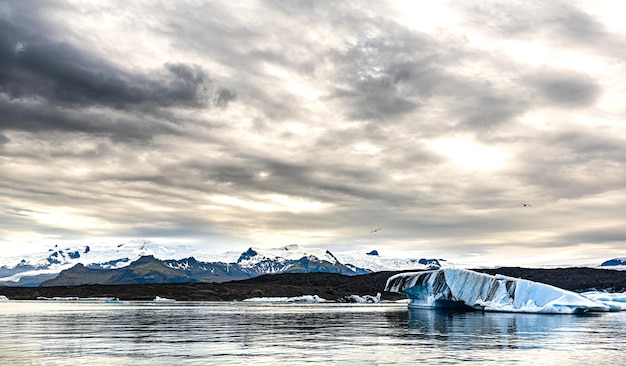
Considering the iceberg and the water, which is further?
the iceberg

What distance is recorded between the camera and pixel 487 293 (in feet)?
281

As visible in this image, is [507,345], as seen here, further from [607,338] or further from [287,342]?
[287,342]

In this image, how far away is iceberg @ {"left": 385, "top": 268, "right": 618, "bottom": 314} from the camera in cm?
7725

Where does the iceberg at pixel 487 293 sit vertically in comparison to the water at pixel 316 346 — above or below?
above

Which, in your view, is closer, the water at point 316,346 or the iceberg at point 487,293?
the water at point 316,346

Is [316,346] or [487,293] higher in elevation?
[487,293]

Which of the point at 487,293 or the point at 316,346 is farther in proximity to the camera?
the point at 487,293

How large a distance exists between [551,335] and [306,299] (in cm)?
15613

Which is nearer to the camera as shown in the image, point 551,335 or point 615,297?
point 551,335

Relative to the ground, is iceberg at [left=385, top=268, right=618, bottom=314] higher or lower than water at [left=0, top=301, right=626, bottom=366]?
higher

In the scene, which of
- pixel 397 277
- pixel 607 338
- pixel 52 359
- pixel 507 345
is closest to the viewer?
pixel 52 359

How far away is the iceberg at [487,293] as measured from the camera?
3041 inches

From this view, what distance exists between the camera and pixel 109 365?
28516 mm

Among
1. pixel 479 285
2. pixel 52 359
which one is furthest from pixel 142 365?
pixel 479 285
